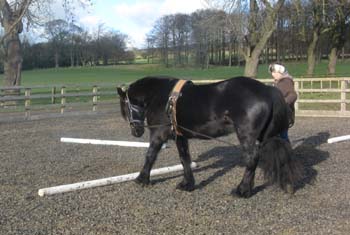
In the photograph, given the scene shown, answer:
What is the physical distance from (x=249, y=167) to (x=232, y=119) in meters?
0.65

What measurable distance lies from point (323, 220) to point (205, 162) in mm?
3580

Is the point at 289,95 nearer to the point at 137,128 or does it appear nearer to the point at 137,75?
the point at 137,128

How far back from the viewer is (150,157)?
21.9 ft

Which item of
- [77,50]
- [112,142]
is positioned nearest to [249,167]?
[112,142]

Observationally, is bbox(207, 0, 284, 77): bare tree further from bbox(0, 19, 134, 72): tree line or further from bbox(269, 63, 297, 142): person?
bbox(0, 19, 134, 72): tree line

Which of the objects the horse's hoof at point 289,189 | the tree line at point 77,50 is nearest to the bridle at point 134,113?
the horse's hoof at point 289,189

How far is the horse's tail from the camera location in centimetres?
607

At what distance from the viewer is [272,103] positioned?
605cm

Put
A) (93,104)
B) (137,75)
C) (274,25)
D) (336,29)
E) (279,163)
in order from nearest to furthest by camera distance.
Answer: (279,163) → (93,104) → (274,25) → (336,29) → (137,75)

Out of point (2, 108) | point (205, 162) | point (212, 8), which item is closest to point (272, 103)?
point (205, 162)

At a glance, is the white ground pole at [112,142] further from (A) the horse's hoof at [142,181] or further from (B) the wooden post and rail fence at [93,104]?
(B) the wooden post and rail fence at [93,104]

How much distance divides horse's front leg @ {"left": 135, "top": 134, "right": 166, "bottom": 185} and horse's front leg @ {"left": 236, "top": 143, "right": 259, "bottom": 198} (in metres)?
1.17

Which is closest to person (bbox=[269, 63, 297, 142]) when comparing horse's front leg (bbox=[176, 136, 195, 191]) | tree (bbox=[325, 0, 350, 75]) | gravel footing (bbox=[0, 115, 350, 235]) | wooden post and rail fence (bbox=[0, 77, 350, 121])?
gravel footing (bbox=[0, 115, 350, 235])

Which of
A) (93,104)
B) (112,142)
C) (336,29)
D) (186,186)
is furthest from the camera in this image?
(336,29)
